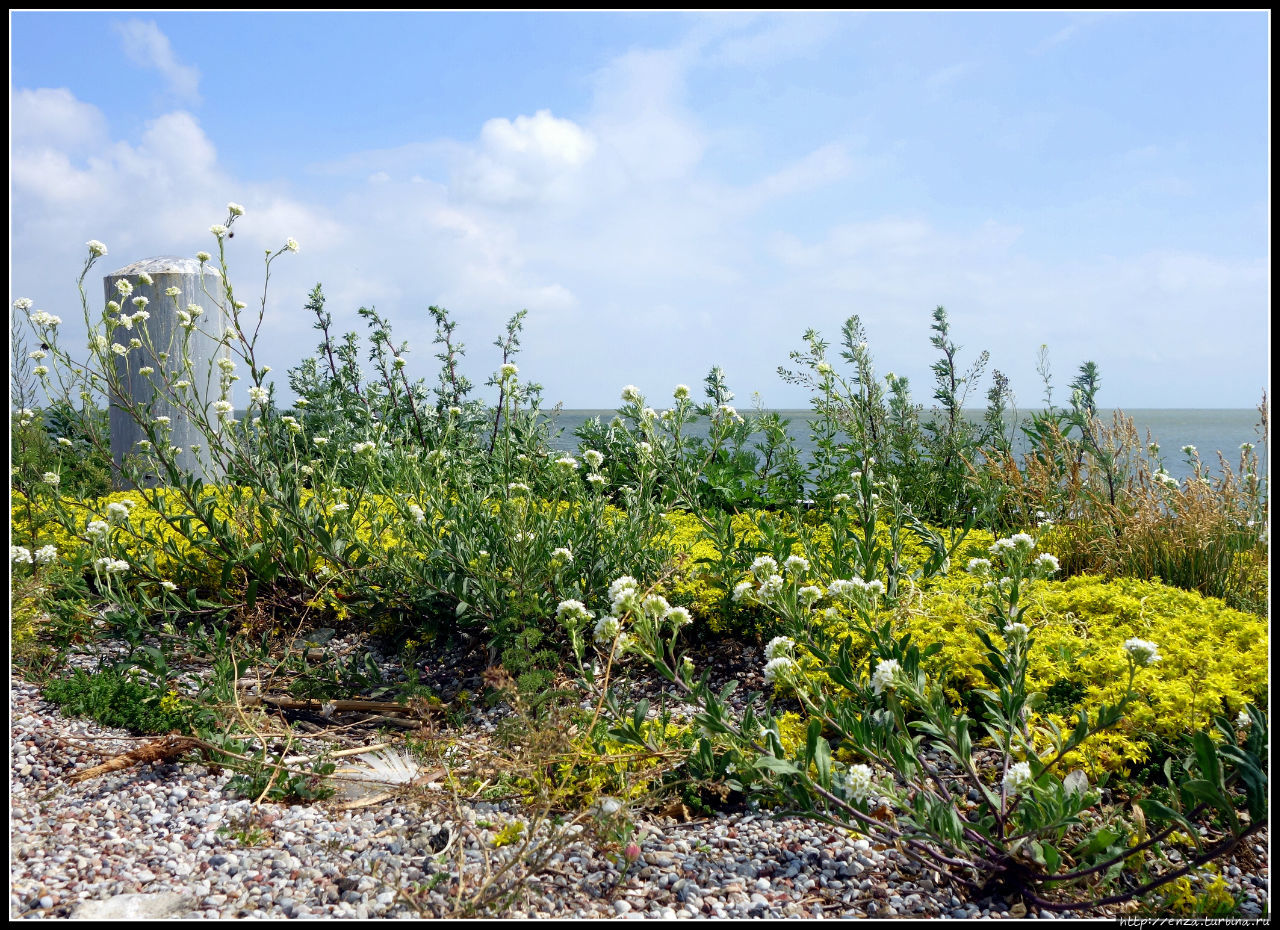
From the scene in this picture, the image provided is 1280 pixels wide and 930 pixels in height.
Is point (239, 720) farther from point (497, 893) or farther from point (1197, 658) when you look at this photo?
point (1197, 658)

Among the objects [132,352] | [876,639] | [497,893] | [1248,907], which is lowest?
[1248,907]

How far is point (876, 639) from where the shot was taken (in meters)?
2.50

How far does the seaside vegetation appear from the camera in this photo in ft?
7.25

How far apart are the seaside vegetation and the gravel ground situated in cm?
11

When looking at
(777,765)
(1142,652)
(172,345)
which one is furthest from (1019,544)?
(172,345)

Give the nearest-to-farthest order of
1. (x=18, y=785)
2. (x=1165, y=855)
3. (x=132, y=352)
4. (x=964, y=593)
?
(x=1165, y=855) → (x=18, y=785) → (x=964, y=593) → (x=132, y=352)

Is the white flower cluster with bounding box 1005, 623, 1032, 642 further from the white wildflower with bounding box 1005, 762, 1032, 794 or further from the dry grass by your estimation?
the dry grass

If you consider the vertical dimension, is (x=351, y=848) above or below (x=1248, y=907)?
above

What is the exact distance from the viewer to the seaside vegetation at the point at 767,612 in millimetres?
2209

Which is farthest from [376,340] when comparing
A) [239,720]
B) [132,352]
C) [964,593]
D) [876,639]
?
[876,639]

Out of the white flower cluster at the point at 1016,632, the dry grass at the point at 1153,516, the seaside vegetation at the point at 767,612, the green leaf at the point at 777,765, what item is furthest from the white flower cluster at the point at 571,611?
the dry grass at the point at 1153,516

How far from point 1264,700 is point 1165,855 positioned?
3.13 ft

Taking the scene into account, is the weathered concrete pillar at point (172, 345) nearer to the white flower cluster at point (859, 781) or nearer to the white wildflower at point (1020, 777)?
the white flower cluster at point (859, 781)

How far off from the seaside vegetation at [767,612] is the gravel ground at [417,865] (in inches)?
4.3
